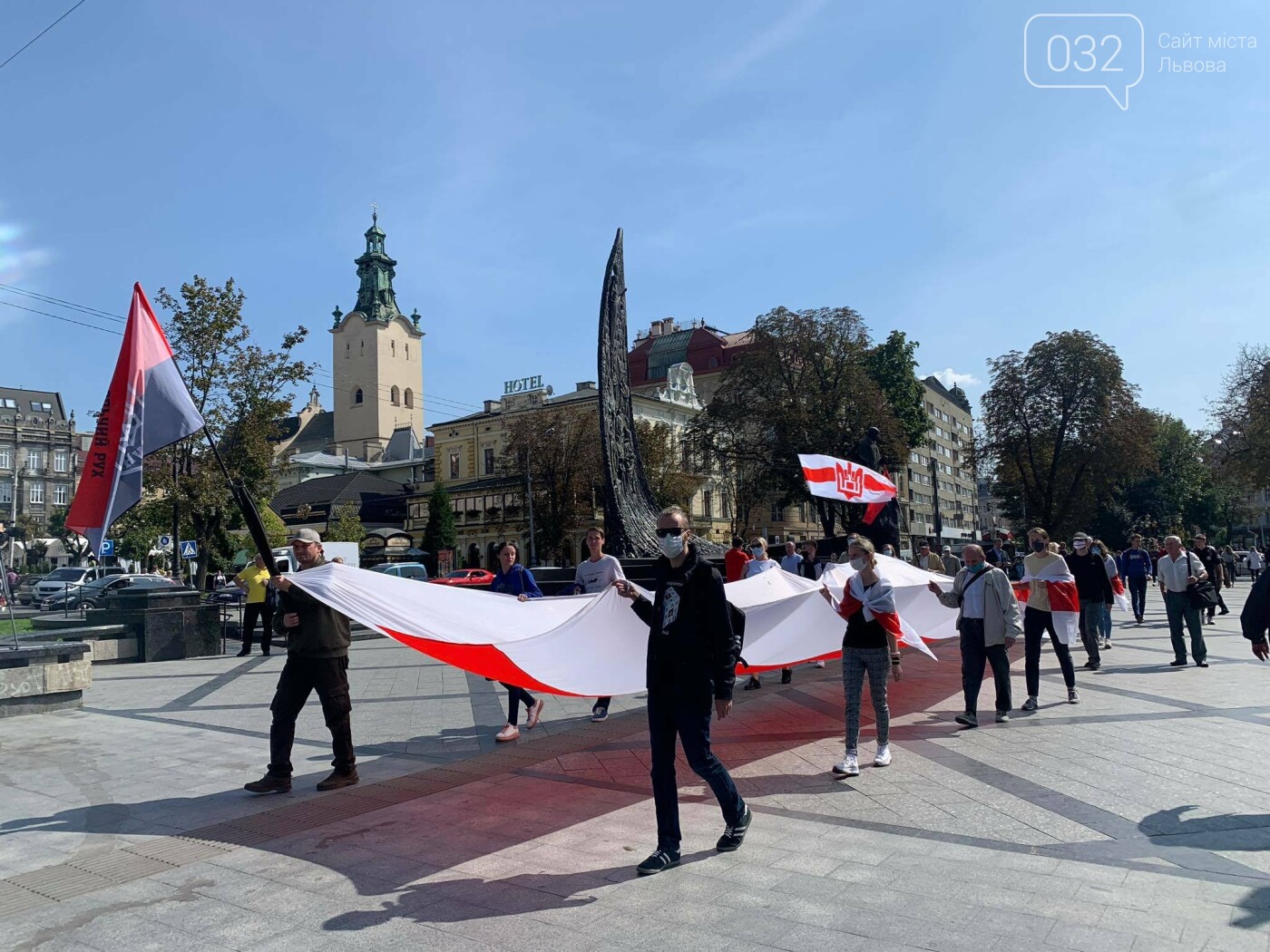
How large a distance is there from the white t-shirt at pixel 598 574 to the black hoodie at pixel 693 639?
371 cm

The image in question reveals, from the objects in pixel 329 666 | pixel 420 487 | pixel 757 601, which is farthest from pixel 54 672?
pixel 420 487

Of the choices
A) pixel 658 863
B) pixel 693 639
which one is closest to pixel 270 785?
pixel 658 863

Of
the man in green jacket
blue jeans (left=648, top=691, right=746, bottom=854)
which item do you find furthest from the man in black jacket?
the man in green jacket

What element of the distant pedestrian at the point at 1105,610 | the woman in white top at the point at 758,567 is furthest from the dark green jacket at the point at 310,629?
the distant pedestrian at the point at 1105,610

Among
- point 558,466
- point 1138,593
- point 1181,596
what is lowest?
point 1138,593

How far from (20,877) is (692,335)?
83.9m

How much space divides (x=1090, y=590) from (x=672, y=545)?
10.9 meters

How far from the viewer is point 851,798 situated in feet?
21.4

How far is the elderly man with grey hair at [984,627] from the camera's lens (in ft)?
29.7

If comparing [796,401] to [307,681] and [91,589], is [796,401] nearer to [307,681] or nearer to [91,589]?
[91,589]

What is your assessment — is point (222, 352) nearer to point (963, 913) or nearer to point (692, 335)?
Result: point (963, 913)

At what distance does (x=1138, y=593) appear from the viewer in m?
21.6

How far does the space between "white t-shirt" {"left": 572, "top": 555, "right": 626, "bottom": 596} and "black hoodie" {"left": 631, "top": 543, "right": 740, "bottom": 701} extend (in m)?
3.71

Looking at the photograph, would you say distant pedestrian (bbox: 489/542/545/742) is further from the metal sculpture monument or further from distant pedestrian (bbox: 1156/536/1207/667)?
the metal sculpture monument
